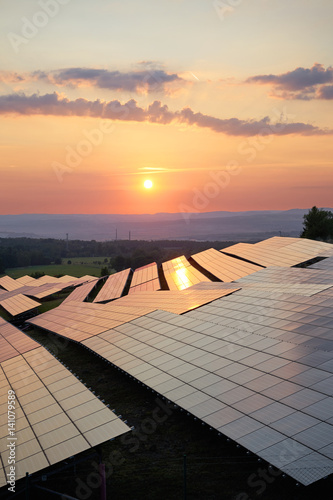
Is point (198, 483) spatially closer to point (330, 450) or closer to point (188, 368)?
point (330, 450)

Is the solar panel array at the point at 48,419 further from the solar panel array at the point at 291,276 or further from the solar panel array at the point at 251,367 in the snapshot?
the solar panel array at the point at 291,276

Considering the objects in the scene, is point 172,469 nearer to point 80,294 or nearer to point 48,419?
point 48,419

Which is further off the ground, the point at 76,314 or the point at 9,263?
the point at 76,314

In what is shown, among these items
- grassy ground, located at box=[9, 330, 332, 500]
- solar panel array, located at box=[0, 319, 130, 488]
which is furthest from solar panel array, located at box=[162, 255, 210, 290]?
grassy ground, located at box=[9, 330, 332, 500]

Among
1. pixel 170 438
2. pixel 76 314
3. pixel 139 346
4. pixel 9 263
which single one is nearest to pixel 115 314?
pixel 76 314

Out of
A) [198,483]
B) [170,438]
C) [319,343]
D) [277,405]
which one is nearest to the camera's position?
[198,483]

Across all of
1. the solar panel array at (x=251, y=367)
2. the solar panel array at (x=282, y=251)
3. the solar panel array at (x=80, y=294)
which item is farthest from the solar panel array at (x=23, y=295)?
the solar panel array at (x=251, y=367)

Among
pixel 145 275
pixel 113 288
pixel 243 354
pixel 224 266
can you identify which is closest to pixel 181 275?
pixel 224 266

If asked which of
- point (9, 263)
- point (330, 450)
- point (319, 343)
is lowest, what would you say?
point (9, 263)
